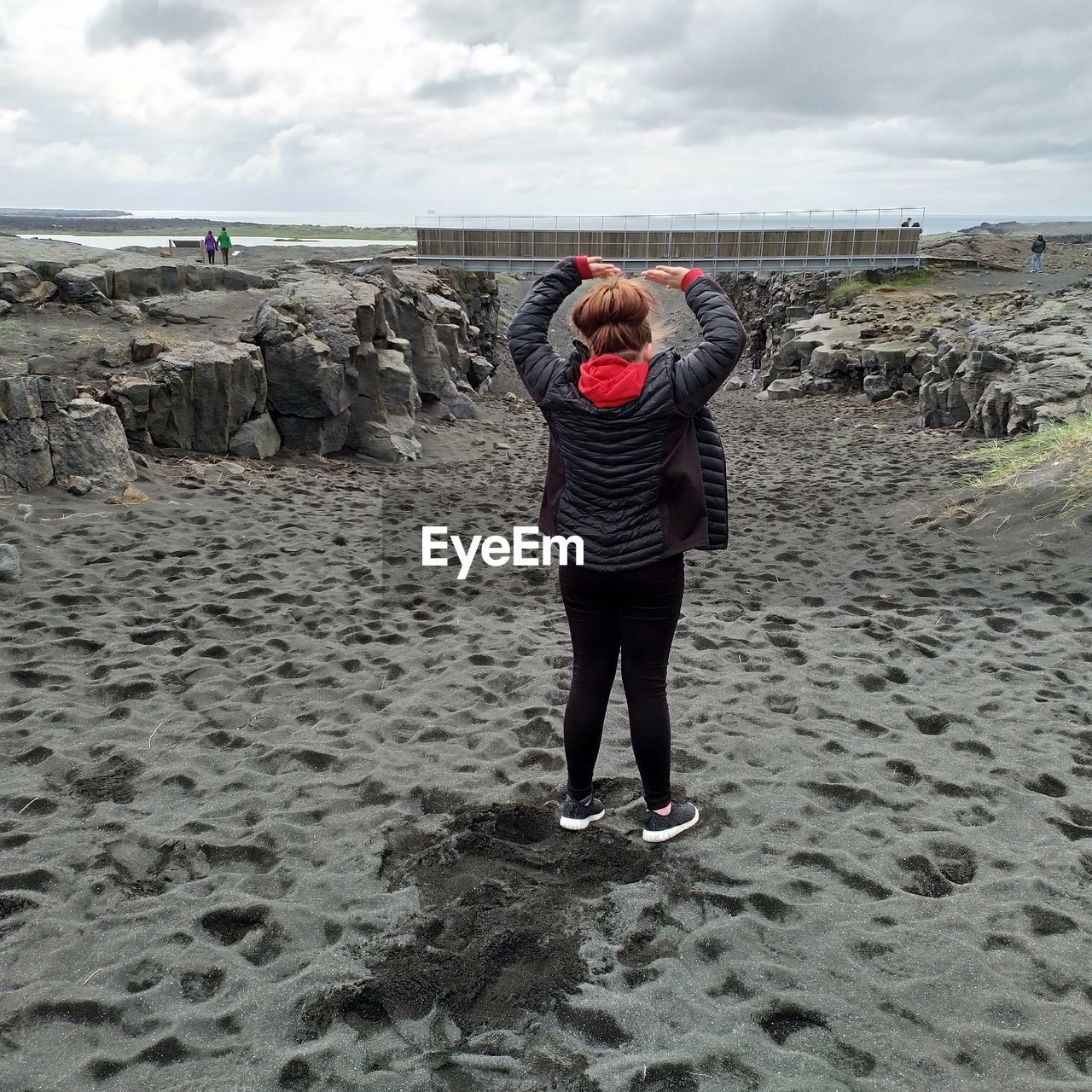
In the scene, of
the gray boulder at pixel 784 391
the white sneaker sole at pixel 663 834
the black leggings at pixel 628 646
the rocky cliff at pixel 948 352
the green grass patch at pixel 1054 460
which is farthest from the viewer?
the gray boulder at pixel 784 391

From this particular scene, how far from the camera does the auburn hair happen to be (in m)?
3.17

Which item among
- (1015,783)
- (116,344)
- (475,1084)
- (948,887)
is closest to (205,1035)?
(475,1084)

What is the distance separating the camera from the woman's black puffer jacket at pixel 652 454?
3.12 metres

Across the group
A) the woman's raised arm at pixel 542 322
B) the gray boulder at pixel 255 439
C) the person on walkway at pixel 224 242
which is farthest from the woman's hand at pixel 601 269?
the person on walkway at pixel 224 242

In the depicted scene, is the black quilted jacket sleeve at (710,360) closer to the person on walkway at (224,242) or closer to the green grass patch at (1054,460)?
the green grass patch at (1054,460)

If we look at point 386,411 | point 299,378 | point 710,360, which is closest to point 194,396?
point 299,378

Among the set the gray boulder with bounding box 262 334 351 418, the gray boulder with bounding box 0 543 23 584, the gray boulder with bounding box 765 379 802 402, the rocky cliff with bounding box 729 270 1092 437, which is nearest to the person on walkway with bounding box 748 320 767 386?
the rocky cliff with bounding box 729 270 1092 437

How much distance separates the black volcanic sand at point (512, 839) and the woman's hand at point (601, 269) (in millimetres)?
2399

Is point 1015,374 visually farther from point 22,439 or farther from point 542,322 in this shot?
point 22,439

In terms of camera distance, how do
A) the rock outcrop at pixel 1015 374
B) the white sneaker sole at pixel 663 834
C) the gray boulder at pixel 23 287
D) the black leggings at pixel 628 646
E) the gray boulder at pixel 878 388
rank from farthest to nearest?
the gray boulder at pixel 878 388, the rock outcrop at pixel 1015 374, the gray boulder at pixel 23 287, the white sneaker sole at pixel 663 834, the black leggings at pixel 628 646

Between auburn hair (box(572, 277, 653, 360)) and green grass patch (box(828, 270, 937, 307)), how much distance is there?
32578 millimetres

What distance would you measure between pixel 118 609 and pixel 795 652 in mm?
5004

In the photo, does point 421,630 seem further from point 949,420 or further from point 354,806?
point 949,420

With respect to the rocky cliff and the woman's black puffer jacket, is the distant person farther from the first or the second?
the woman's black puffer jacket
